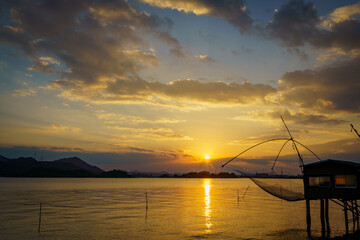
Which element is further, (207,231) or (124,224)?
(124,224)

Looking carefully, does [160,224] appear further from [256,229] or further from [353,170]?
[353,170]

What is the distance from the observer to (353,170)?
33000 millimetres

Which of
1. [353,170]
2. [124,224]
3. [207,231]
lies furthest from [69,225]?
[353,170]

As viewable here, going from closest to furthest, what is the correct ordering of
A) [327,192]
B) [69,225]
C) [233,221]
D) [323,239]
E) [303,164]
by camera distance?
1. [323,239]
2. [327,192]
3. [303,164]
4. [69,225]
5. [233,221]

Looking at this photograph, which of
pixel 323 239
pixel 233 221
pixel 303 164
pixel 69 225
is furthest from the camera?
pixel 233 221

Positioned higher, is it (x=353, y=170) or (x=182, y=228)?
(x=353, y=170)

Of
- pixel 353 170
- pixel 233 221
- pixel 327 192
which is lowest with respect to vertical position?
pixel 233 221

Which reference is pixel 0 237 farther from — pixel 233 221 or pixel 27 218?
pixel 233 221

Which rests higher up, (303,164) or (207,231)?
(303,164)

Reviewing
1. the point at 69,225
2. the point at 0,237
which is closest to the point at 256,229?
the point at 69,225

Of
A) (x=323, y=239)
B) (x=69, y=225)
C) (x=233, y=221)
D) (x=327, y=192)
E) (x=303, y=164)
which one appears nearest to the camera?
(x=323, y=239)

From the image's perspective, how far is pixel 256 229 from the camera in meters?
39.3

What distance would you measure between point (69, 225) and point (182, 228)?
56.2 ft

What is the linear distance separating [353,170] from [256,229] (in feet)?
49.4
